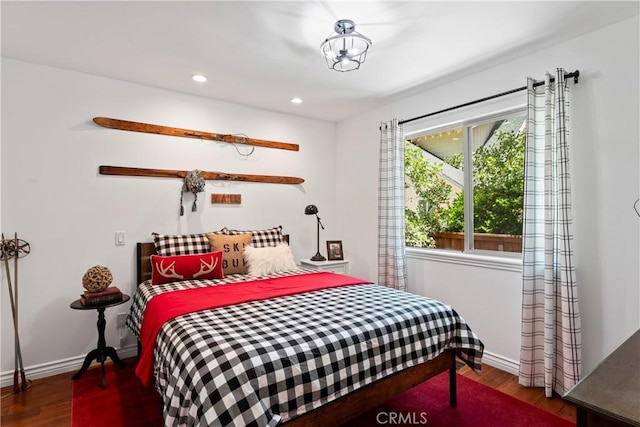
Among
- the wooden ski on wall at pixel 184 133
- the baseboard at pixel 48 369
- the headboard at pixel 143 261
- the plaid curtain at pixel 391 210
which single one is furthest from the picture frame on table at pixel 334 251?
the baseboard at pixel 48 369

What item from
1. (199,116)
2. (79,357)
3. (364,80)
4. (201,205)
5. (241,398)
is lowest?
(79,357)

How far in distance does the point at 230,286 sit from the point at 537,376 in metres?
2.33

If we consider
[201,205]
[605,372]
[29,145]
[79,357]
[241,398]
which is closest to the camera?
[605,372]

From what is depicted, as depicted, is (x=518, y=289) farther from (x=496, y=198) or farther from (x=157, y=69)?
(x=157, y=69)

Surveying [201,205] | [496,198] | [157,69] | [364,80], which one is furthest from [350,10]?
[201,205]

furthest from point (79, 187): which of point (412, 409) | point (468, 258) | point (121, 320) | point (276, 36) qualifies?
point (468, 258)

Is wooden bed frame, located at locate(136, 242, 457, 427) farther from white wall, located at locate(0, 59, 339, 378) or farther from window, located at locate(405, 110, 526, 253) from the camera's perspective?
white wall, located at locate(0, 59, 339, 378)

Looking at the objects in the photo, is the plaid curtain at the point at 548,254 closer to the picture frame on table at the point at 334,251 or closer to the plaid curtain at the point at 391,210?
the plaid curtain at the point at 391,210

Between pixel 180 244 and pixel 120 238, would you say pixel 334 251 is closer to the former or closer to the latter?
pixel 180 244

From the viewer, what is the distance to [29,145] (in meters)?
2.66

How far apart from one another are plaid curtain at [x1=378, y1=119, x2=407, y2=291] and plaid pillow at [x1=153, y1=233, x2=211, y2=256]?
5.82ft

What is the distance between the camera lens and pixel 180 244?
3068 mm

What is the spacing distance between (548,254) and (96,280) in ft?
10.8

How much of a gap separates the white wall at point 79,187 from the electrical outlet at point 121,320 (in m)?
0.04
